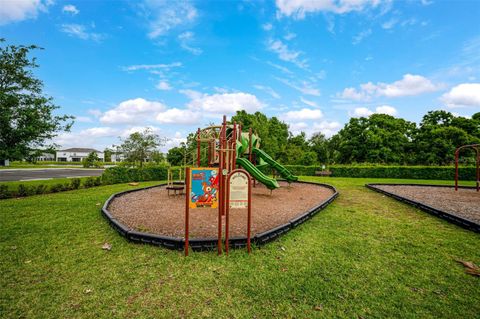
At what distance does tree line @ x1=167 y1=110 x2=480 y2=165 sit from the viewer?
31.0m

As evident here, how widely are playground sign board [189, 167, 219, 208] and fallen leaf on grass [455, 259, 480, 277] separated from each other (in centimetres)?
433

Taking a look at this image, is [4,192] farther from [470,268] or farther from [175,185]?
[470,268]

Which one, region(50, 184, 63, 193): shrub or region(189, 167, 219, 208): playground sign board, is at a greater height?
region(189, 167, 219, 208): playground sign board

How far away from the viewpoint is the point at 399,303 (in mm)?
2777

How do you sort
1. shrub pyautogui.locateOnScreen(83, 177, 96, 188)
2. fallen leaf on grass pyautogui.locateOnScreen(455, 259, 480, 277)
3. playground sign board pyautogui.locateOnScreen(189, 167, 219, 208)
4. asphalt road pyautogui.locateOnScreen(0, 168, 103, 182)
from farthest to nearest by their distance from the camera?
asphalt road pyautogui.locateOnScreen(0, 168, 103, 182) < shrub pyautogui.locateOnScreen(83, 177, 96, 188) < playground sign board pyautogui.locateOnScreen(189, 167, 219, 208) < fallen leaf on grass pyautogui.locateOnScreen(455, 259, 480, 277)

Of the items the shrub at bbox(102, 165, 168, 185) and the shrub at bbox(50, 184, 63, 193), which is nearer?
the shrub at bbox(50, 184, 63, 193)

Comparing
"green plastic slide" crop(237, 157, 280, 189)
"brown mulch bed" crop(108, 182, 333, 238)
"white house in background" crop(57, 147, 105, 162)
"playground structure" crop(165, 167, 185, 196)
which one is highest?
"white house in background" crop(57, 147, 105, 162)

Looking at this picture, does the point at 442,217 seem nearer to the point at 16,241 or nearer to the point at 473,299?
the point at 473,299

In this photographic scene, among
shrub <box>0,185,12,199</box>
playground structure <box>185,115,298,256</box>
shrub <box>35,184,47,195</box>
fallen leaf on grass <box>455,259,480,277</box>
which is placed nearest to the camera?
fallen leaf on grass <box>455,259,480,277</box>

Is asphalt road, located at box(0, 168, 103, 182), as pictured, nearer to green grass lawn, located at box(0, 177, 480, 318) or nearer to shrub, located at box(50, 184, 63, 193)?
shrub, located at box(50, 184, 63, 193)

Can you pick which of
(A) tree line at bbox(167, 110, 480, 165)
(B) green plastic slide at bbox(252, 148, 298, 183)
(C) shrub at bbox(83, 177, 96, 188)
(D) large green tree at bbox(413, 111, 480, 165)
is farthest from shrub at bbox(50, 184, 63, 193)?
(D) large green tree at bbox(413, 111, 480, 165)

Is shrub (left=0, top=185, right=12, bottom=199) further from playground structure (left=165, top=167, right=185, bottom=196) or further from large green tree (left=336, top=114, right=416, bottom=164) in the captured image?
large green tree (left=336, top=114, right=416, bottom=164)

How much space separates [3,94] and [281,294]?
13.9 m

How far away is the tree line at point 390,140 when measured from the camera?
31.0m
